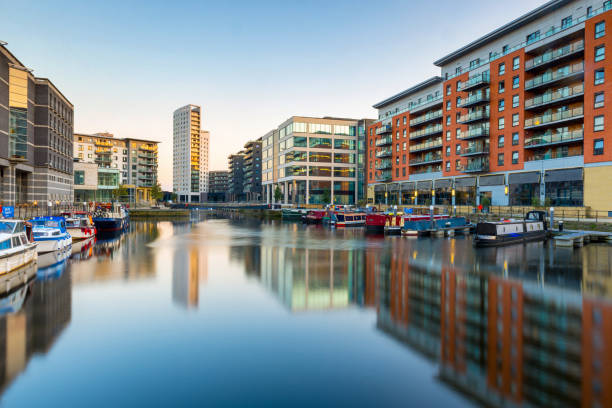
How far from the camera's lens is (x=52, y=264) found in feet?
71.7

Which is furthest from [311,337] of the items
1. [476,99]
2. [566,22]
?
[476,99]

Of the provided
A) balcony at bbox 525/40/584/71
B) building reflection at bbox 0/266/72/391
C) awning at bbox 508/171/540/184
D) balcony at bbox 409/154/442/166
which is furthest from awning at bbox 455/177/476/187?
building reflection at bbox 0/266/72/391

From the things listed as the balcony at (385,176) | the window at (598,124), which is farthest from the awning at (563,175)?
the balcony at (385,176)

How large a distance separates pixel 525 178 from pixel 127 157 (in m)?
137

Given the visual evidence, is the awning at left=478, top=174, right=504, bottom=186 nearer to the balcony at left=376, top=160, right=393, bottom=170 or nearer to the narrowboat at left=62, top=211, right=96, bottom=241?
the balcony at left=376, top=160, right=393, bottom=170

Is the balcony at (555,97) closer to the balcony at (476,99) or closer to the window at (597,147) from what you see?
the window at (597,147)

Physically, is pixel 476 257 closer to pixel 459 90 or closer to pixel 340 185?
pixel 459 90

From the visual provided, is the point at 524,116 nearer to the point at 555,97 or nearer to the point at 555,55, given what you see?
the point at 555,97

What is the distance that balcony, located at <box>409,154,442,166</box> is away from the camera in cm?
7175

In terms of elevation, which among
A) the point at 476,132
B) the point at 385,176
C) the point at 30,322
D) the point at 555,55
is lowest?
the point at 30,322

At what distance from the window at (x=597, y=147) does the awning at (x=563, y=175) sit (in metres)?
2.57

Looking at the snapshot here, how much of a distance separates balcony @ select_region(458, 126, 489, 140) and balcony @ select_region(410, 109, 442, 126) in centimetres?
1048

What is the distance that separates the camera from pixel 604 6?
4303 centimetres

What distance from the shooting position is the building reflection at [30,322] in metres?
8.86
